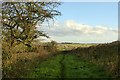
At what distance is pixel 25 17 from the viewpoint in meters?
34.2

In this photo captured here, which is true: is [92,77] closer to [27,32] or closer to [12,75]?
[12,75]

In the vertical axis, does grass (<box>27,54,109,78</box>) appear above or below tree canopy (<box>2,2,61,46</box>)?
below

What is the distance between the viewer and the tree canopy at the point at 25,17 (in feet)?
106

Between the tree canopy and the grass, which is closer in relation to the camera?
the grass

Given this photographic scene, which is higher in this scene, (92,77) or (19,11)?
(19,11)

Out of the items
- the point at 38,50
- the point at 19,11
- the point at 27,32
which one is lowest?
the point at 38,50

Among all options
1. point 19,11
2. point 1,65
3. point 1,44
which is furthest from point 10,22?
point 1,65

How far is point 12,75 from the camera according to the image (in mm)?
15141

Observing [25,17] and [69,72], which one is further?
[25,17]

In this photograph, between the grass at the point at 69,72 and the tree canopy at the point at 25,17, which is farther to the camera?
the tree canopy at the point at 25,17

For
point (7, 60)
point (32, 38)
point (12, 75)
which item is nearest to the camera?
point (12, 75)

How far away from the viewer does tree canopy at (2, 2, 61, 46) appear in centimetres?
3219

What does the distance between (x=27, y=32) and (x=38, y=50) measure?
4.02m

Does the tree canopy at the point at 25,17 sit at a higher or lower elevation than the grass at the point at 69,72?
higher
